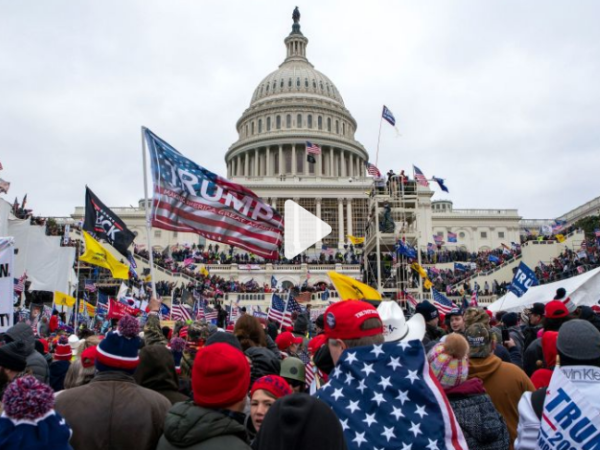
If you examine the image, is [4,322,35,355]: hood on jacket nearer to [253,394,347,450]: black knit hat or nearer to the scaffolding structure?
[253,394,347,450]: black knit hat

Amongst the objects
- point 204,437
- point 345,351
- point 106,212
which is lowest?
point 204,437

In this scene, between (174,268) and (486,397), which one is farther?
(174,268)

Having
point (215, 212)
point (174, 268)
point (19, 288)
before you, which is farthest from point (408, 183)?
point (215, 212)

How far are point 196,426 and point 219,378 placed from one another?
29 centimetres

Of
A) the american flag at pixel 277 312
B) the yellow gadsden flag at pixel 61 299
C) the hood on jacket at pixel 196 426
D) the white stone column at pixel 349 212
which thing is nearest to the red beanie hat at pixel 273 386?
the hood on jacket at pixel 196 426

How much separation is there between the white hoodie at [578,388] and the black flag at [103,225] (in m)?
10.1

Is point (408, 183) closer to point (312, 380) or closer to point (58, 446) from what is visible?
point (312, 380)

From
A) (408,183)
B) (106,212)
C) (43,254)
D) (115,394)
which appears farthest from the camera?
(408,183)

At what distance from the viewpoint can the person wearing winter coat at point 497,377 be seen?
4.36 metres

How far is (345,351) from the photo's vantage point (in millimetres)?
3121

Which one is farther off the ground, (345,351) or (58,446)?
(345,351)

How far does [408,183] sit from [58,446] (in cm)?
3467

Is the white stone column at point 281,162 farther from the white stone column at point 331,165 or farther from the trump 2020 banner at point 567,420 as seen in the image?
the trump 2020 banner at point 567,420

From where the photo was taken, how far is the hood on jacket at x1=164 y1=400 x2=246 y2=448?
293 centimetres
